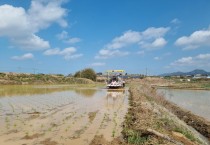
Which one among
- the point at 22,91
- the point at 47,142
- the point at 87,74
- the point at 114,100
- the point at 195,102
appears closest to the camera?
the point at 47,142

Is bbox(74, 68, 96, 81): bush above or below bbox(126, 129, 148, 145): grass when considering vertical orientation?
above

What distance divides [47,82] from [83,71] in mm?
20371

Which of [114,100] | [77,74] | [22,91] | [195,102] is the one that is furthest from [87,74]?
[114,100]

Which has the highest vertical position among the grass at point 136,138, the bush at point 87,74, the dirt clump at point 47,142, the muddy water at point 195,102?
the bush at point 87,74

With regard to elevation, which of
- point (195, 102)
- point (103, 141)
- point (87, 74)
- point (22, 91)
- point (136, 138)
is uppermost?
point (87, 74)

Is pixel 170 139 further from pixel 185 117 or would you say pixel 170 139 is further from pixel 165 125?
pixel 185 117

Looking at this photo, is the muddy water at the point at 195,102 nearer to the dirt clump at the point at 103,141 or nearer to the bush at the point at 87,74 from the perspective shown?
→ the dirt clump at the point at 103,141

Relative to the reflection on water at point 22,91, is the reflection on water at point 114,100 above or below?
below

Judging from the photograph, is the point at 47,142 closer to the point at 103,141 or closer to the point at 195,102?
the point at 103,141

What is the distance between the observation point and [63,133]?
10.4 meters

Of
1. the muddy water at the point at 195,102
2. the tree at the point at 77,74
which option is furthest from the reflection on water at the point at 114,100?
the tree at the point at 77,74

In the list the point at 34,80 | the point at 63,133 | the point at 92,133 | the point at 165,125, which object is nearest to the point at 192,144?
the point at 165,125

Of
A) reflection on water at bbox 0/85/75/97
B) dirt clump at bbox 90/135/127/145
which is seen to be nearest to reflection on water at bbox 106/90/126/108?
reflection on water at bbox 0/85/75/97

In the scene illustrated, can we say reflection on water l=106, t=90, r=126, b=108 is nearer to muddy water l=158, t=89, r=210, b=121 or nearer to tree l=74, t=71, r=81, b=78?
muddy water l=158, t=89, r=210, b=121
